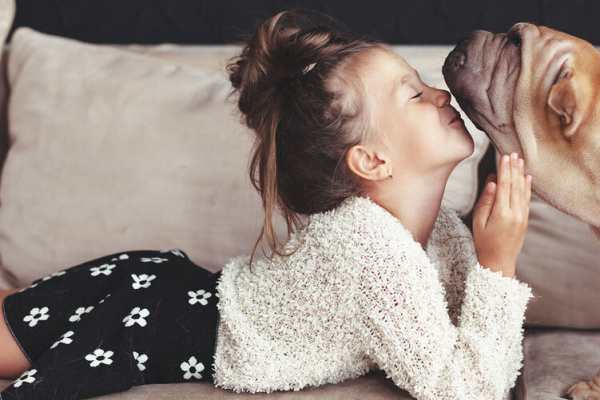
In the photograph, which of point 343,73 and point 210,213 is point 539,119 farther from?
point 210,213

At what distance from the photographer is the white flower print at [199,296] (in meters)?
1.31

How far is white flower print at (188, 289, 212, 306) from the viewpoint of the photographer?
131cm

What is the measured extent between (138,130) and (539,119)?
759mm

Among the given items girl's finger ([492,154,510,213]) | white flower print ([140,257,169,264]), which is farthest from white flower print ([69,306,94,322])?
girl's finger ([492,154,510,213])

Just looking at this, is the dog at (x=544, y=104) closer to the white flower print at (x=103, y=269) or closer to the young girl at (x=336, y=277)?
the young girl at (x=336, y=277)

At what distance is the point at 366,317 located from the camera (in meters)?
1.17

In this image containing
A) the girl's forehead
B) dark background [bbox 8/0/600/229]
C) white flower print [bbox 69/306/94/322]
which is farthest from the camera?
dark background [bbox 8/0/600/229]

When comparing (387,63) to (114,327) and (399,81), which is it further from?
(114,327)

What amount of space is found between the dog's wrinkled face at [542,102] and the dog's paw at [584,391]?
22cm

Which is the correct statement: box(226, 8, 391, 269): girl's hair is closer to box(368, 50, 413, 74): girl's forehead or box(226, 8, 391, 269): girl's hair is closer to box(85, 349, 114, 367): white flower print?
box(368, 50, 413, 74): girl's forehead

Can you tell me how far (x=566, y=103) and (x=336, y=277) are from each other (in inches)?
14.9

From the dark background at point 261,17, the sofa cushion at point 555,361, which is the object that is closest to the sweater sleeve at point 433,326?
the sofa cushion at point 555,361

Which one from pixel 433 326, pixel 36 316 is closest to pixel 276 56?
pixel 433 326

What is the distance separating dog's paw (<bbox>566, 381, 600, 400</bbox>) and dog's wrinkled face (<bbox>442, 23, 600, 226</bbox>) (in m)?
0.22
